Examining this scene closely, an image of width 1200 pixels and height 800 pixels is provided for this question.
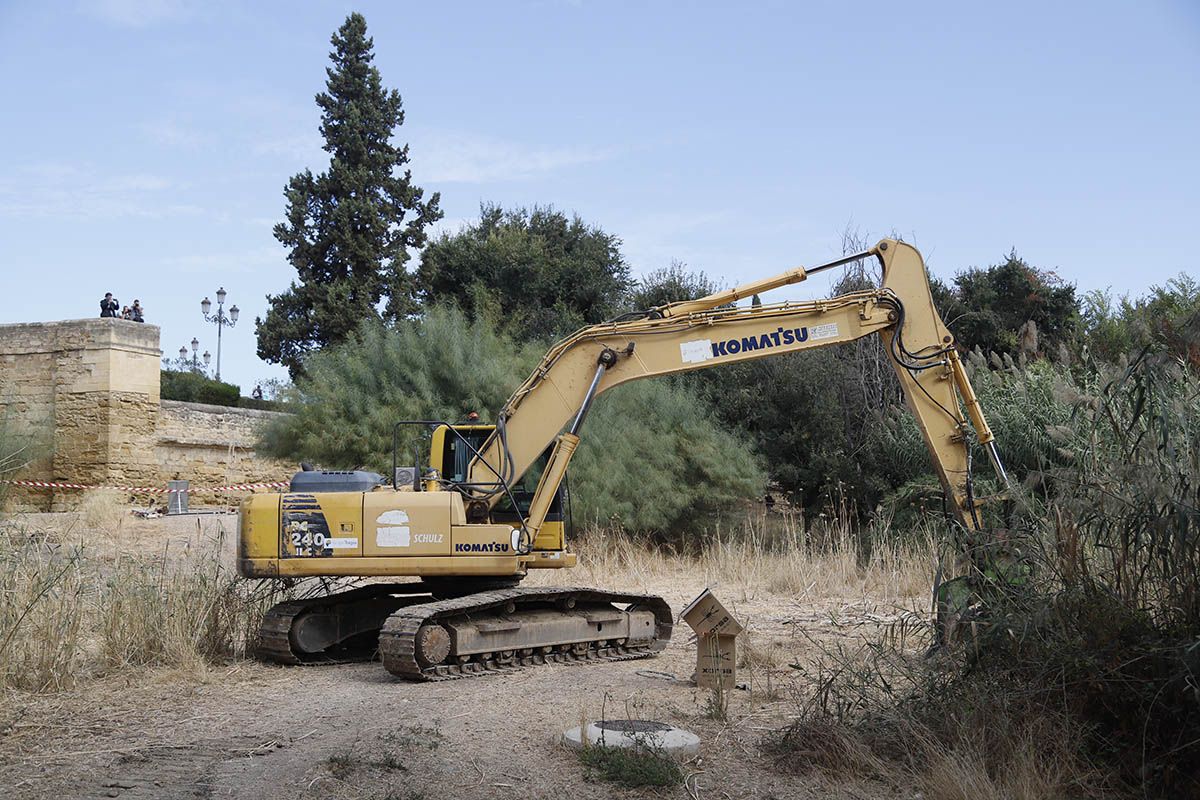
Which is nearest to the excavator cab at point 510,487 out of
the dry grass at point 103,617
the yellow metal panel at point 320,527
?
the yellow metal panel at point 320,527

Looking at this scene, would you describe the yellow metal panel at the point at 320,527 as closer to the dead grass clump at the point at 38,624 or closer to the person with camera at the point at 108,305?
the dead grass clump at the point at 38,624

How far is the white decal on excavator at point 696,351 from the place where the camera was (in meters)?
9.70

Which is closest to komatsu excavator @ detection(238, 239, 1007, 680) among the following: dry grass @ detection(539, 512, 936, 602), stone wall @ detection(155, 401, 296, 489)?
dry grass @ detection(539, 512, 936, 602)

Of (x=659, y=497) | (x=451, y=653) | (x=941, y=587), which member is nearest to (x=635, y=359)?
(x=451, y=653)

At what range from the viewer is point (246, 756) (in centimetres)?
616

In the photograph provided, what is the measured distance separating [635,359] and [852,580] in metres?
5.45

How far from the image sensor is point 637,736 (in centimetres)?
603

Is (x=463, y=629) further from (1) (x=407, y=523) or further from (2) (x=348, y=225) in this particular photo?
Answer: (2) (x=348, y=225)

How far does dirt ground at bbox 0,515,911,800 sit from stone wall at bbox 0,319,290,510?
15.7m

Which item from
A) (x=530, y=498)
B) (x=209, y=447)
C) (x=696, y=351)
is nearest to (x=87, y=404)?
(x=209, y=447)

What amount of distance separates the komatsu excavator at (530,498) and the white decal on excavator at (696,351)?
0.8 inches

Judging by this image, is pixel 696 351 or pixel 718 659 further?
pixel 696 351

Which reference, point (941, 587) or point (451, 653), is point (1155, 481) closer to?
point (941, 587)

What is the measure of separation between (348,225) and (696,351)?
23.5m
